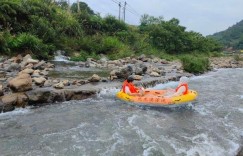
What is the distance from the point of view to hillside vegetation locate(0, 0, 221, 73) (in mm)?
17797

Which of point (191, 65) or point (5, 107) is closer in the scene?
point (5, 107)

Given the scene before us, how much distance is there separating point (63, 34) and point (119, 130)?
16260 millimetres

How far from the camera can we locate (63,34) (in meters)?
22.2

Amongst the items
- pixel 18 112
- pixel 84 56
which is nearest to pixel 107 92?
pixel 18 112

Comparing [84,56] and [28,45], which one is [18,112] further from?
[84,56]

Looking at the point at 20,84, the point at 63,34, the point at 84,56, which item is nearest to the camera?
the point at 20,84

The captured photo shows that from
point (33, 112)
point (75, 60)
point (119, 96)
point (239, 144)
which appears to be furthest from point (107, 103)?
point (75, 60)

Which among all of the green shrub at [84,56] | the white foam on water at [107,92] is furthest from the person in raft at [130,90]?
the green shrub at [84,56]

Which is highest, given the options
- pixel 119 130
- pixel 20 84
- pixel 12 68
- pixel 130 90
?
pixel 12 68

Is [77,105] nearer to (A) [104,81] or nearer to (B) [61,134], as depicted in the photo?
(B) [61,134]

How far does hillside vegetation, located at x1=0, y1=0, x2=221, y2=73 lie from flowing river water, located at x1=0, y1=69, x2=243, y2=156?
372 inches

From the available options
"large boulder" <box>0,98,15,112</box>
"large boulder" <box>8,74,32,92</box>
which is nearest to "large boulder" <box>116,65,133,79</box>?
"large boulder" <box>8,74,32,92</box>

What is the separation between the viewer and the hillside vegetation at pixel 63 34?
58.4ft

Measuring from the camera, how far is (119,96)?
10.7 metres
